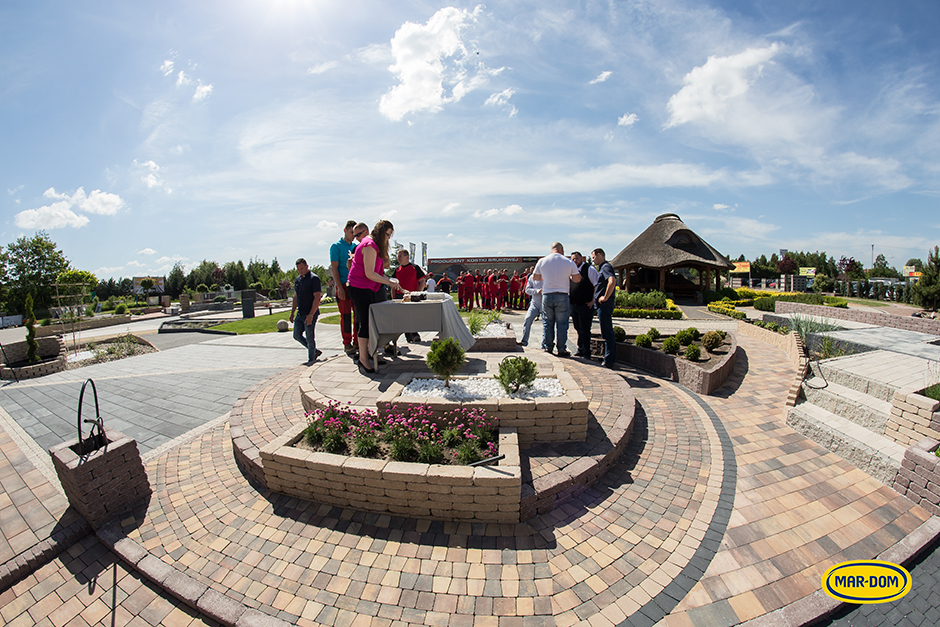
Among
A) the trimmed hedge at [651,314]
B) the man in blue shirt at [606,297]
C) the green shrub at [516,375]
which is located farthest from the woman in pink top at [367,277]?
the trimmed hedge at [651,314]

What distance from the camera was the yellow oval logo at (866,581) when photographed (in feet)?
7.55

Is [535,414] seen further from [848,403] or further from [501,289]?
[501,289]

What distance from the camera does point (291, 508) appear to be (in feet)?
10.2

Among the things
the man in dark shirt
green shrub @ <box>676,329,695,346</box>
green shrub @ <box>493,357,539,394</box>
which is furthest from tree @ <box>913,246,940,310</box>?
the man in dark shirt

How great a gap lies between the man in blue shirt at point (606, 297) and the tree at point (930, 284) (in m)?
22.5

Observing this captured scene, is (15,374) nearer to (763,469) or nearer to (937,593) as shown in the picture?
(763,469)

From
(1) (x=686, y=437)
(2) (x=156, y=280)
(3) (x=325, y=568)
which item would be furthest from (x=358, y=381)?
(2) (x=156, y=280)

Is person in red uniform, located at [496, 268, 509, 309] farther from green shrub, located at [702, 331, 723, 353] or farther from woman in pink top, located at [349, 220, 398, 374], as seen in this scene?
woman in pink top, located at [349, 220, 398, 374]

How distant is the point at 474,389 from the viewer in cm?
436

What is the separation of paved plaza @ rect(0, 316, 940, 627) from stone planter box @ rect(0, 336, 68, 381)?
219 inches

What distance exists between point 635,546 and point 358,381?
372 centimetres

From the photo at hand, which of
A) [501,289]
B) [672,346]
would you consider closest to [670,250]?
[501,289]

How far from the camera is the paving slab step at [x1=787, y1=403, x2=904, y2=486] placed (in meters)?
3.45

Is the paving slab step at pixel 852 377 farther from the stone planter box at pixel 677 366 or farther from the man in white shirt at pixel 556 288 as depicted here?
the man in white shirt at pixel 556 288
